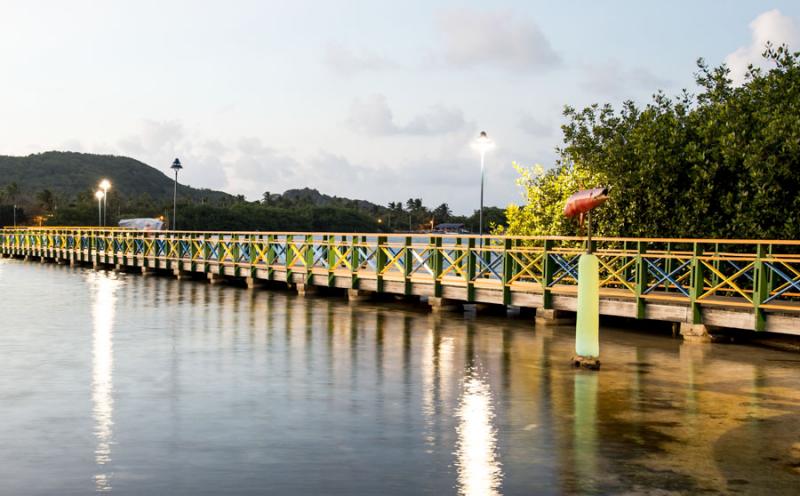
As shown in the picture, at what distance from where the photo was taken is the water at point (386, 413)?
7.10m

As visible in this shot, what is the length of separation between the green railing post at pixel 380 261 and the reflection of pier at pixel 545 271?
3cm

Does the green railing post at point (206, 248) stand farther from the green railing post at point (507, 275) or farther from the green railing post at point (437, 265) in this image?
the green railing post at point (507, 275)

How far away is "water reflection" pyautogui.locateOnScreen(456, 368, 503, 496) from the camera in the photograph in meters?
6.88

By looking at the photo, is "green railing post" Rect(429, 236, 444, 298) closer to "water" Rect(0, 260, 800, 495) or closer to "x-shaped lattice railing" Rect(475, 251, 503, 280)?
"x-shaped lattice railing" Rect(475, 251, 503, 280)

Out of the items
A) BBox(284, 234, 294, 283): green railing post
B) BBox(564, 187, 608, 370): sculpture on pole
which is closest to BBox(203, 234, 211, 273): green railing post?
BBox(284, 234, 294, 283): green railing post

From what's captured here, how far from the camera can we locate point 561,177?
28578mm

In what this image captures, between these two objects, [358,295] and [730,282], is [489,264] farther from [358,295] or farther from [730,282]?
[730,282]

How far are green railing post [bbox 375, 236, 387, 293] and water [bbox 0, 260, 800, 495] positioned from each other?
604 cm

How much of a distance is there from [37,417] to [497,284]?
42.6ft

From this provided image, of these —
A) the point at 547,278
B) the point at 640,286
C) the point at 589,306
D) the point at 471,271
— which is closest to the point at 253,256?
the point at 471,271

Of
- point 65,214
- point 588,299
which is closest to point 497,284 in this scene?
point 588,299

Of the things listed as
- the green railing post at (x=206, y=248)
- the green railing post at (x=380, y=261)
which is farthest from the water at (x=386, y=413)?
the green railing post at (x=206, y=248)

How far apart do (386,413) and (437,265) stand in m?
13.0

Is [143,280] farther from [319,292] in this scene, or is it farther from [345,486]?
[345,486]
